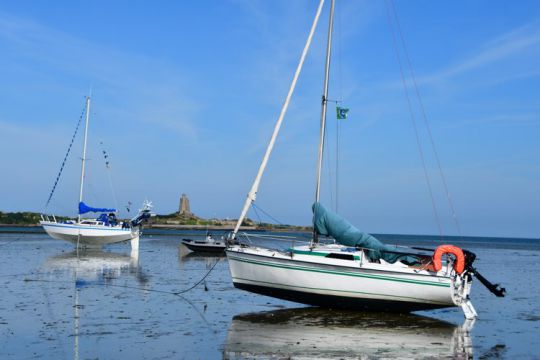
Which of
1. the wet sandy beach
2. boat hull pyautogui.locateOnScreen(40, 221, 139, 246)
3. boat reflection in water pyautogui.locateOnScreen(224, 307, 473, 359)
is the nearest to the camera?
the wet sandy beach

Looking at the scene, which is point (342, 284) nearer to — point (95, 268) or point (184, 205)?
point (95, 268)

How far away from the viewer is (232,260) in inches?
774

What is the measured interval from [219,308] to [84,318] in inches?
187

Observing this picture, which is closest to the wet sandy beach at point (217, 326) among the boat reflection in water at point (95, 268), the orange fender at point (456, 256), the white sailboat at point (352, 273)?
the white sailboat at point (352, 273)

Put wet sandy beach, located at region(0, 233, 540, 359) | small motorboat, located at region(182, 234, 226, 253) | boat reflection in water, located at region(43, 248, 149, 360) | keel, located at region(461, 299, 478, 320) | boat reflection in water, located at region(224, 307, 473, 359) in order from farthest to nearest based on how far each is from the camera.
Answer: small motorboat, located at region(182, 234, 226, 253) → boat reflection in water, located at region(43, 248, 149, 360) → keel, located at region(461, 299, 478, 320) → boat reflection in water, located at region(224, 307, 473, 359) → wet sandy beach, located at region(0, 233, 540, 359)

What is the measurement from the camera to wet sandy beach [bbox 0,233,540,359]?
43.2 feet

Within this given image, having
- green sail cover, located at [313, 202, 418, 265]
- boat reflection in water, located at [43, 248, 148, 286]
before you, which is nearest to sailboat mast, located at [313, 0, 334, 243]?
green sail cover, located at [313, 202, 418, 265]

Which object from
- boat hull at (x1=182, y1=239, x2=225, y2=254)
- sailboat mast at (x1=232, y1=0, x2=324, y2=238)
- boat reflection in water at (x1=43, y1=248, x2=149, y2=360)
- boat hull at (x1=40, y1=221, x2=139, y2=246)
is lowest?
boat reflection in water at (x1=43, y1=248, x2=149, y2=360)

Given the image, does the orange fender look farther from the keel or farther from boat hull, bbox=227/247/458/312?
the keel

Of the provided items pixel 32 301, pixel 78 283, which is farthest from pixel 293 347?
pixel 78 283

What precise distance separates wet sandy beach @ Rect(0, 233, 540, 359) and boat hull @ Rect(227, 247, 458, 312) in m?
0.52

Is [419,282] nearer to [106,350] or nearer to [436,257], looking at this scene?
[436,257]

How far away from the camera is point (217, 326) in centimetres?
1620

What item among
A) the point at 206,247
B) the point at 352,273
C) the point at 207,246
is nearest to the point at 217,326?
the point at 352,273
